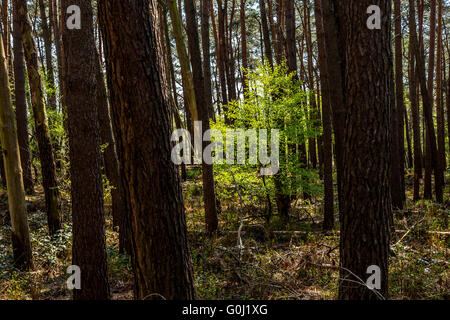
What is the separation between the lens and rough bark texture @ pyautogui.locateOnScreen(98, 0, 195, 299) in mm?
2537

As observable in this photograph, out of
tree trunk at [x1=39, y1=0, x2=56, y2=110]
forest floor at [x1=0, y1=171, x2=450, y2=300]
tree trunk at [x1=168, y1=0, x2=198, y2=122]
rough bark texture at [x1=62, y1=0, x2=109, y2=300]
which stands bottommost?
forest floor at [x1=0, y1=171, x2=450, y2=300]

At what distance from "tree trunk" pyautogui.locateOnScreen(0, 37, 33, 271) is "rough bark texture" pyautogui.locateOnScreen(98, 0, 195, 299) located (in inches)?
157

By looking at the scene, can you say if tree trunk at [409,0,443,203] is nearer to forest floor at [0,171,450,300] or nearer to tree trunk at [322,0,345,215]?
forest floor at [0,171,450,300]

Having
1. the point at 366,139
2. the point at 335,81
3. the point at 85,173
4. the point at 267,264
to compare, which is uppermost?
the point at 335,81

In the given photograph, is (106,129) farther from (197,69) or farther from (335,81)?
(335,81)

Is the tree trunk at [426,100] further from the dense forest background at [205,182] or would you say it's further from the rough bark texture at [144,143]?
the rough bark texture at [144,143]

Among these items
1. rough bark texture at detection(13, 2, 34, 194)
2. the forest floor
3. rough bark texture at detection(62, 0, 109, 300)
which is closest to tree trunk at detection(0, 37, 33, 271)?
the forest floor

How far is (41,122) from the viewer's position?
6.86 metres

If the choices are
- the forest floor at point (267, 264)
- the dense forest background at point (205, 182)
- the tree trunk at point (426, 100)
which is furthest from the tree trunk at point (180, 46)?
the tree trunk at point (426, 100)

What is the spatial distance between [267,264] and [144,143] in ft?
12.4

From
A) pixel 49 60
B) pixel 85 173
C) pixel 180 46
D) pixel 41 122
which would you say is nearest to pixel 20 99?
pixel 41 122
